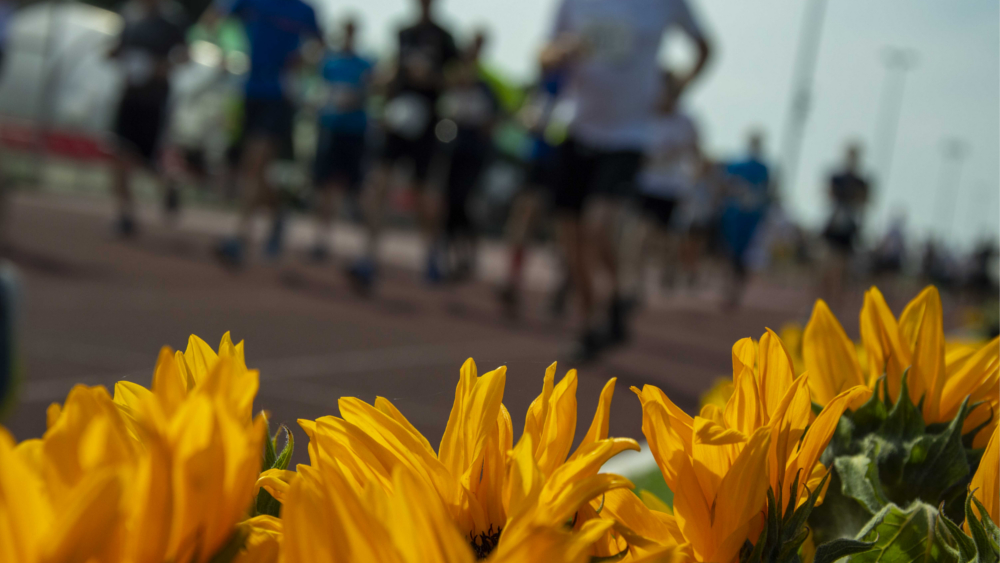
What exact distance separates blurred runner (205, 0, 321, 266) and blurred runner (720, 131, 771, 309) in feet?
19.5

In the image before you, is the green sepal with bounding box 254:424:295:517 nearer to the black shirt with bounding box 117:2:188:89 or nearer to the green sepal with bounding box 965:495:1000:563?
the green sepal with bounding box 965:495:1000:563

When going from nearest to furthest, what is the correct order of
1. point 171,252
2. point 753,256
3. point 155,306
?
point 155,306
point 171,252
point 753,256

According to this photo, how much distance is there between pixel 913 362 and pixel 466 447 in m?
0.30

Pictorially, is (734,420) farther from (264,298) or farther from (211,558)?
(264,298)

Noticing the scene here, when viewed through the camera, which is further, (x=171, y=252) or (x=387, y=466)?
(x=171, y=252)

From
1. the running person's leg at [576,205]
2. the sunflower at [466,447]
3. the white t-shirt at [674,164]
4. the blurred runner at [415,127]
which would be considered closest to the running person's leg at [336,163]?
the blurred runner at [415,127]

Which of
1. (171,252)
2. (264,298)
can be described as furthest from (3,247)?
(264,298)

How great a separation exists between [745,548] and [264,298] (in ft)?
20.1

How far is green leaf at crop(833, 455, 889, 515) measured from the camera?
1.61 feet

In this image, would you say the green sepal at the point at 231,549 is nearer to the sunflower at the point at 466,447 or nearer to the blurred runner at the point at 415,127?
the sunflower at the point at 466,447

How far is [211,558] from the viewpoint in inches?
12.0

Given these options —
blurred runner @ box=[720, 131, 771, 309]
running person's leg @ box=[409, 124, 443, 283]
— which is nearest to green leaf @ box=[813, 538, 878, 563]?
running person's leg @ box=[409, 124, 443, 283]

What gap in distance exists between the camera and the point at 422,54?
7895 millimetres

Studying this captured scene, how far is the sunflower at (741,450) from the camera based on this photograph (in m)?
0.37
